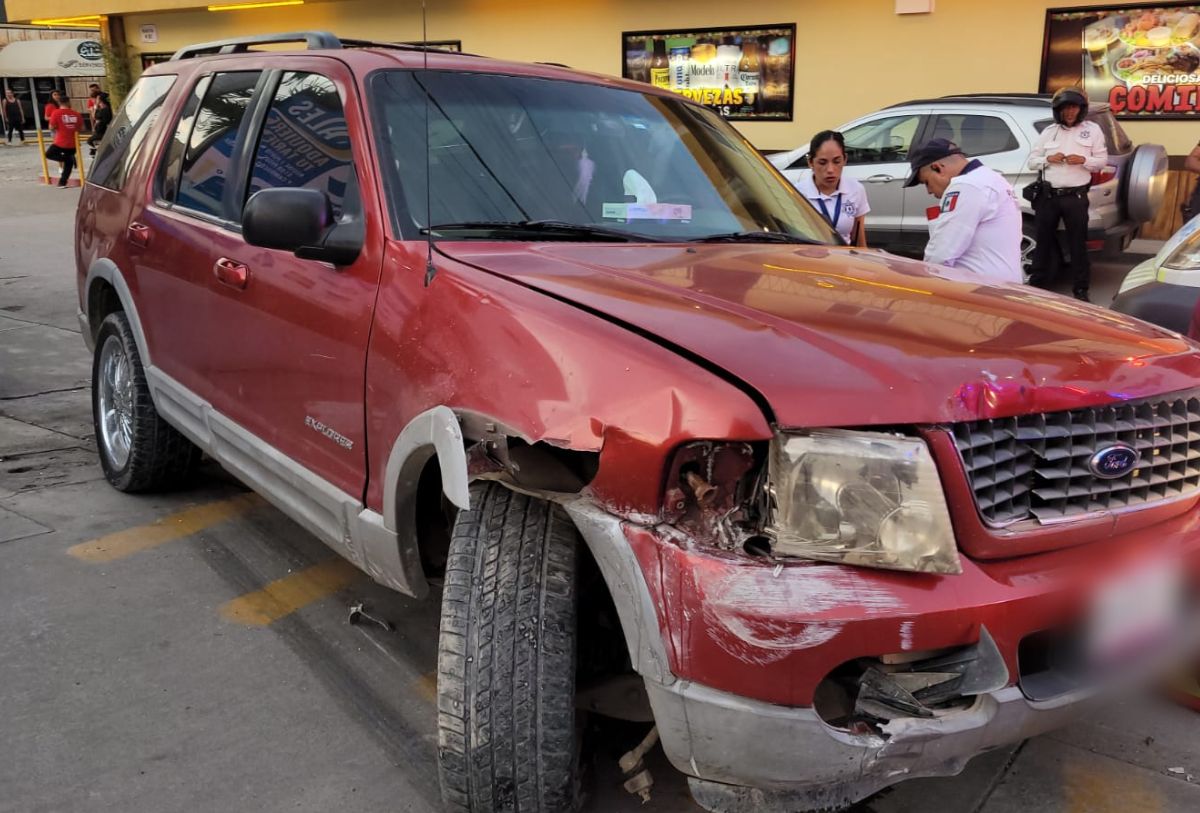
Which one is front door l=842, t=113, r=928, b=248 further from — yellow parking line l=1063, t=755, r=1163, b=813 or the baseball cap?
yellow parking line l=1063, t=755, r=1163, b=813

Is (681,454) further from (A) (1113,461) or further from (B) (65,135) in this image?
(B) (65,135)

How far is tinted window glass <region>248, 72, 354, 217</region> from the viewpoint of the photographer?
3.11 metres

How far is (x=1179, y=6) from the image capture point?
36.0 ft

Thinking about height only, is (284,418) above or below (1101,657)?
above

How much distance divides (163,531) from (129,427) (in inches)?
22.3

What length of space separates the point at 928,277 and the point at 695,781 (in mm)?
1626

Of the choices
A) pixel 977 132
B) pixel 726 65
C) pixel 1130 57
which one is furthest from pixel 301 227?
pixel 726 65

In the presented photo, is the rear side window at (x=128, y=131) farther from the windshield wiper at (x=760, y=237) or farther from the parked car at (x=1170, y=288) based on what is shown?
the parked car at (x=1170, y=288)

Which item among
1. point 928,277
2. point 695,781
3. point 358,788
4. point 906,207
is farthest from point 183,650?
point 906,207

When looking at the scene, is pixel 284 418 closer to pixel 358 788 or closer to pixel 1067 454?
pixel 358 788

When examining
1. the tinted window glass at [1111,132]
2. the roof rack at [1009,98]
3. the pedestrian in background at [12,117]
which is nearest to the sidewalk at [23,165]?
the pedestrian in background at [12,117]

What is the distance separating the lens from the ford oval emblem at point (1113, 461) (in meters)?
2.16

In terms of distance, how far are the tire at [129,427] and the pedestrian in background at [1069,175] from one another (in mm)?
7443

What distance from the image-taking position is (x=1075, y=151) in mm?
8711
